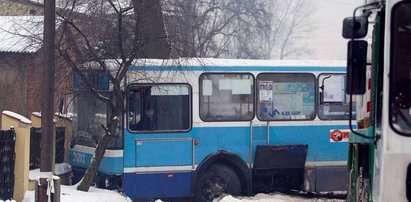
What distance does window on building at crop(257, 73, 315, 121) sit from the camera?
1487 centimetres

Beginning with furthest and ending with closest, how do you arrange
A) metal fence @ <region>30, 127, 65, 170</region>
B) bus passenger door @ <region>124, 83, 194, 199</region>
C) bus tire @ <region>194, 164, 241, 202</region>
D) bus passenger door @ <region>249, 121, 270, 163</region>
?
metal fence @ <region>30, 127, 65, 170</region>, bus passenger door @ <region>249, 121, 270, 163</region>, bus tire @ <region>194, 164, 241, 202</region>, bus passenger door @ <region>124, 83, 194, 199</region>

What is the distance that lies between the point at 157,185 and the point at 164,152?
60 cm

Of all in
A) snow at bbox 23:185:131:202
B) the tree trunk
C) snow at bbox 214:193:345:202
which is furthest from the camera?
snow at bbox 214:193:345:202

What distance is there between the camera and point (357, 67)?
619 cm

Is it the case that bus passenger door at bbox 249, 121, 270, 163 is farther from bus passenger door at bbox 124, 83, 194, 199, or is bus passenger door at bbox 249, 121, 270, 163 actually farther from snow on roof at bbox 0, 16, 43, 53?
snow on roof at bbox 0, 16, 43, 53

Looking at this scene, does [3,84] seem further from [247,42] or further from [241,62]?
[247,42]

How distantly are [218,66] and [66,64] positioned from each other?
2832 mm

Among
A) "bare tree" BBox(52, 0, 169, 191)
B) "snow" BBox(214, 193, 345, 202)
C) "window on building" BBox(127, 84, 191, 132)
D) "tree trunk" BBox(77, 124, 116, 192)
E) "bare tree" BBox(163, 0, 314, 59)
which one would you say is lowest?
"snow" BBox(214, 193, 345, 202)

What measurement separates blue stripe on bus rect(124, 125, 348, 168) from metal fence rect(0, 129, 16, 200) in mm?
2429

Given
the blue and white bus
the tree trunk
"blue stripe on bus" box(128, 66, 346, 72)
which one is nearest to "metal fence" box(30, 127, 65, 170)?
the blue and white bus

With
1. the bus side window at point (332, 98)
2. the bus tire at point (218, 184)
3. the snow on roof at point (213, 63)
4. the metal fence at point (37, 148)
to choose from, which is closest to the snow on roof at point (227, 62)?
the snow on roof at point (213, 63)

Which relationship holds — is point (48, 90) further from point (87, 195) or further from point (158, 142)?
point (158, 142)

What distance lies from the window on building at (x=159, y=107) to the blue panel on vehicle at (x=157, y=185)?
32.6 inches

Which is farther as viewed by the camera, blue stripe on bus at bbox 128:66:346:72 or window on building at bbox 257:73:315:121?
window on building at bbox 257:73:315:121
